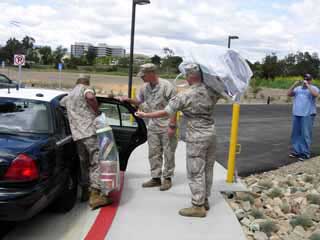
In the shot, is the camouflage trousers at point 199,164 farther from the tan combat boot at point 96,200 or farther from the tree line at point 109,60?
the tree line at point 109,60

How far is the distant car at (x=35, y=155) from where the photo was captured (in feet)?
12.3

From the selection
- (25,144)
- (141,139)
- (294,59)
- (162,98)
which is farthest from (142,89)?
(294,59)

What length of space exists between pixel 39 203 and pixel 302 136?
6494mm

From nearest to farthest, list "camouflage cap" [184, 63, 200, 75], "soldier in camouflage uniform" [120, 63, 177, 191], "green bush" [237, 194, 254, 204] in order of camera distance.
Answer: "camouflage cap" [184, 63, 200, 75]
"soldier in camouflage uniform" [120, 63, 177, 191]
"green bush" [237, 194, 254, 204]

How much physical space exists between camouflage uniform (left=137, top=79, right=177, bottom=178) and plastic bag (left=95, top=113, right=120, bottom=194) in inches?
36.8

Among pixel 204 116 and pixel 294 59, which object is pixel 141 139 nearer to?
pixel 204 116

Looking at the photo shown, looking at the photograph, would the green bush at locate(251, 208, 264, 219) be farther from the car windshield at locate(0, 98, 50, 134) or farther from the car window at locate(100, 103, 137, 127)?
the car windshield at locate(0, 98, 50, 134)

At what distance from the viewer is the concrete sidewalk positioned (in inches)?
175

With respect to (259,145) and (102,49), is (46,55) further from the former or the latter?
(259,145)

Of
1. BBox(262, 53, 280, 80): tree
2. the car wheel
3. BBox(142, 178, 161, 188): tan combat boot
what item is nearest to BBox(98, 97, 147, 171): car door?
BBox(142, 178, 161, 188): tan combat boot

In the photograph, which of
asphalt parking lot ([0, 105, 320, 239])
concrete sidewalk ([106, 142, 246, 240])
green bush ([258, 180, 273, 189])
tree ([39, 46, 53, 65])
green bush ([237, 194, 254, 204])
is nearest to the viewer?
concrete sidewalk ([106, 142, 246, 240])

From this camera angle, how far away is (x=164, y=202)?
5.45 meters

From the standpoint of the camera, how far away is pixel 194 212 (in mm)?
4887

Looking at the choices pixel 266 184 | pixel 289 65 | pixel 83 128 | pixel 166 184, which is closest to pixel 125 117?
pixel 166 184
